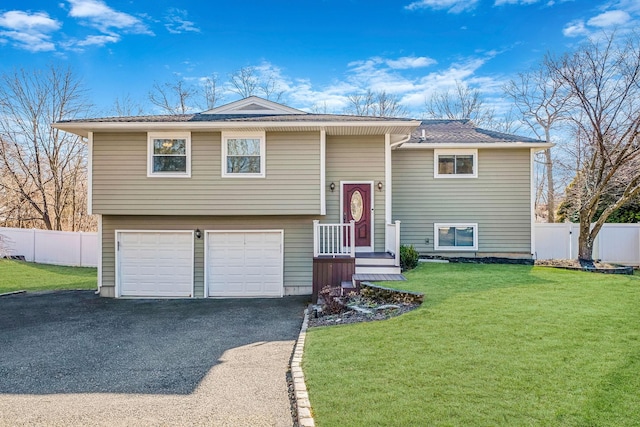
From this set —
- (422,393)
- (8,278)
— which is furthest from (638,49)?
(8,278)

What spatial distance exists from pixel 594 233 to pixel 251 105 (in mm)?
11583

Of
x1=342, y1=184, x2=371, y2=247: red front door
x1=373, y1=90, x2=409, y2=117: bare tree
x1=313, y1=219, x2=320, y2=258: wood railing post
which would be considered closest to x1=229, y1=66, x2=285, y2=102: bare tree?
x1=373, y1=90, x2=409, y2=117: bare tree

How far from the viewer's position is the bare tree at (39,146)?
2138 centimetres

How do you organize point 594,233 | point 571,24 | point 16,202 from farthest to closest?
point 16,202 < point 571,24 < point 594,233

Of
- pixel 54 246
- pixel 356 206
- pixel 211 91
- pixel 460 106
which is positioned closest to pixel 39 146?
pixel 54 246

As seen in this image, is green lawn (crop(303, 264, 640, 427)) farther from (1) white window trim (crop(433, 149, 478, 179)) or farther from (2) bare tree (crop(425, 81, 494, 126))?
(2) bare tree (crop(425, 81, 494, 126))

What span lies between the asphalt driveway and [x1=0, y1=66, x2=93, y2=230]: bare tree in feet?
48.7

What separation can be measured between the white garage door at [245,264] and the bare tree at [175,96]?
56.1ft

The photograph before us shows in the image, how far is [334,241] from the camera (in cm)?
1102

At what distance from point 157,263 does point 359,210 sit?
19.4 feet

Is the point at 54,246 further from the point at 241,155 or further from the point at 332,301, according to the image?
the point at 332,301

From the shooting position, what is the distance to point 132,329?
7.61m

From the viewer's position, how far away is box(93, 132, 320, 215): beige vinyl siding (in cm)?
1052

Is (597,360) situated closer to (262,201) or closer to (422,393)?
(422,393)
